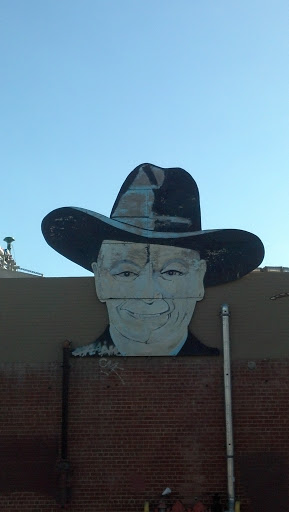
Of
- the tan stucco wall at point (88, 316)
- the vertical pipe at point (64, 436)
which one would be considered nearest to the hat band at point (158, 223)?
the tan stucco wall at point (88, 316)

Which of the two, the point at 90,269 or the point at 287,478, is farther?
the point at 90,269

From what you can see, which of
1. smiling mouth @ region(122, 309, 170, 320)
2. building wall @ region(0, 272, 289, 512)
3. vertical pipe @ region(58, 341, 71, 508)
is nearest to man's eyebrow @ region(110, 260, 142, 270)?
building wall @ region(0, 272, 289, 512)

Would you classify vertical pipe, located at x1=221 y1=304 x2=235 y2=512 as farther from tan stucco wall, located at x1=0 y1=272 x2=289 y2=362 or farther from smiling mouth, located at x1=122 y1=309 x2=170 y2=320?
smiling mouth, located at x1=122 y1=309 x2=170 y2=320

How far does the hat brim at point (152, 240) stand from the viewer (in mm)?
13516

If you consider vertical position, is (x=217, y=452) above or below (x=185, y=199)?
below

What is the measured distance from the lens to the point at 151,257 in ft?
44.6

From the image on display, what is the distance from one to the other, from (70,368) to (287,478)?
4619 mm

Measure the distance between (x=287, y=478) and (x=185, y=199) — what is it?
5.88 m

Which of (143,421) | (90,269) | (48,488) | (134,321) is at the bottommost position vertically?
(48,488)

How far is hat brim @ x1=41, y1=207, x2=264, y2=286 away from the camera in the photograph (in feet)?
44.3

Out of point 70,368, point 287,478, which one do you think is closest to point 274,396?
point 287,478

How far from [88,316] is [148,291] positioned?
1.30 meters

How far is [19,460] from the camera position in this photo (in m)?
12.7

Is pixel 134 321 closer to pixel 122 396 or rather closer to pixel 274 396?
pixel 122 396
